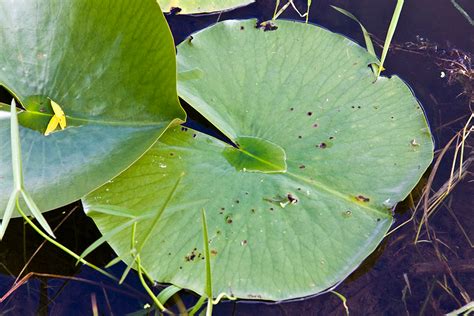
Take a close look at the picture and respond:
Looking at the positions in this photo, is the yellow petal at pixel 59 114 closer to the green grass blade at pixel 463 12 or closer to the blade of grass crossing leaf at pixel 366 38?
the blade of grass crossing leaf at pixel 366 38

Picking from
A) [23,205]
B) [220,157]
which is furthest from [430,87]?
[23,205]

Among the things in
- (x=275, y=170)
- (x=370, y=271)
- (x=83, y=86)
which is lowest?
(x=370, y=271)

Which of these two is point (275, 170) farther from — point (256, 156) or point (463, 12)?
point (463, 12)

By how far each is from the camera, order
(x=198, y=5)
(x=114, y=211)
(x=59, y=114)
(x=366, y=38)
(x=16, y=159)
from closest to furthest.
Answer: (x=16, y=159) < (x=114, y=211) < (x=59, y=114) < (x=366, y=38) < (x=198, y=5)

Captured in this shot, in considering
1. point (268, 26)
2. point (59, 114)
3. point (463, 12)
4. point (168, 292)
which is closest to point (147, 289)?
point (168, 292)

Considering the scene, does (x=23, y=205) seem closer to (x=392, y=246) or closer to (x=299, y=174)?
(x=299, y=174)
